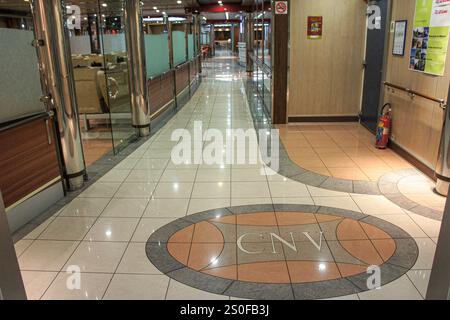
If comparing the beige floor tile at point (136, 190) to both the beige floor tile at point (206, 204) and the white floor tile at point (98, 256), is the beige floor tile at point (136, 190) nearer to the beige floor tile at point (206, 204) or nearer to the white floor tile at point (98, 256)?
the beige floor tile at point (206, 204)

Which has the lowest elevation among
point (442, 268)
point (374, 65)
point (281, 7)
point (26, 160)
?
point (26, 160)

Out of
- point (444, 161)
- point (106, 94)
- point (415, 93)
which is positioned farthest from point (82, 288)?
point (106, 94)

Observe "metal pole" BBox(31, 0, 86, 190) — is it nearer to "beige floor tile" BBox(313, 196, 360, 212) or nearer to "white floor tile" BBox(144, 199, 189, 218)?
"white floor tile" BBox(144, 199, 189, 218)

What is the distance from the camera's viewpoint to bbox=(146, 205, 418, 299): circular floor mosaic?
2.49 metres

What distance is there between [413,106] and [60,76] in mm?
4074

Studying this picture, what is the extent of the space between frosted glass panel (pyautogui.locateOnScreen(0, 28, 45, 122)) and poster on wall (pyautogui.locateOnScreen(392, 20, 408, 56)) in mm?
4355

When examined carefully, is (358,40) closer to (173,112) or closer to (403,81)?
(403,81)

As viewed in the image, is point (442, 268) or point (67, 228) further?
point (67, 228)

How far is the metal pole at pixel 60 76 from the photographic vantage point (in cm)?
356

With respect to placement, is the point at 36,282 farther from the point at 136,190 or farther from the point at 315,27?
the point at 315,27

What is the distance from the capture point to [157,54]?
7777 millimetres

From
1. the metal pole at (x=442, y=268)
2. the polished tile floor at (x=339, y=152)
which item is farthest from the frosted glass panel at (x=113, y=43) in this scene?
the metal pole at (x=442, y=268)
